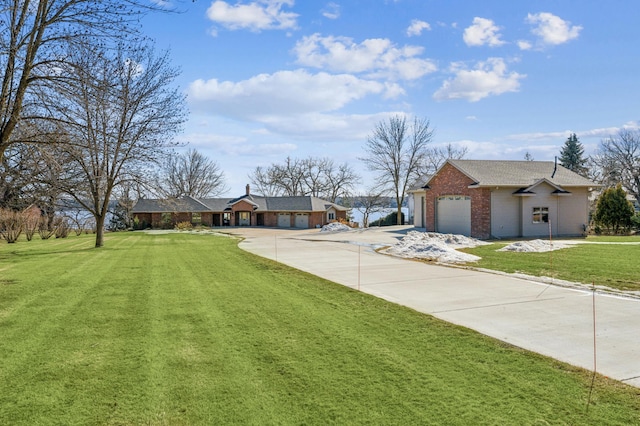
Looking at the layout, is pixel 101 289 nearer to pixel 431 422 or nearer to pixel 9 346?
pixel 9 346

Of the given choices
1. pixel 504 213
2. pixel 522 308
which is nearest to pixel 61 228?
pixel 504 213

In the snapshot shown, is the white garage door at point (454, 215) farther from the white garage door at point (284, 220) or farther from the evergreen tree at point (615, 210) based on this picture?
the white garage door at point (284, 220)

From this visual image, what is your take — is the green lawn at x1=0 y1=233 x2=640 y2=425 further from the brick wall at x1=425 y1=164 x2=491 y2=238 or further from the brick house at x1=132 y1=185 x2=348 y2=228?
the brick house at x1=132 y1=185 x2=348 y2=228

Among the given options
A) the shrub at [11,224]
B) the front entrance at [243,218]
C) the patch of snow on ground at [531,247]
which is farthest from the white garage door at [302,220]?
the patch of snow on ground at [531,247]

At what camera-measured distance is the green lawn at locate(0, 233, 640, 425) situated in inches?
156

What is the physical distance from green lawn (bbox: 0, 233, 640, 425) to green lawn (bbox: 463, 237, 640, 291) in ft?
20.6

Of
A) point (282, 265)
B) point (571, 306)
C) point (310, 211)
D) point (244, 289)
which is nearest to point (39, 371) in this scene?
point (244, 289)

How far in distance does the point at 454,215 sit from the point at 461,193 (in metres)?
1.68

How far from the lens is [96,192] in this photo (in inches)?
897

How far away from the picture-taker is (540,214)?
85.7ft

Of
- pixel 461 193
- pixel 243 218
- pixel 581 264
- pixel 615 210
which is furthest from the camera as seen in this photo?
pixel 243 218

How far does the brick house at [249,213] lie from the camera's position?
51344mm

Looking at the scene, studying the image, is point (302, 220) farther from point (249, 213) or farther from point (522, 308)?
point (522, 308)

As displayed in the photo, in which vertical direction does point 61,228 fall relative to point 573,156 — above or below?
below
